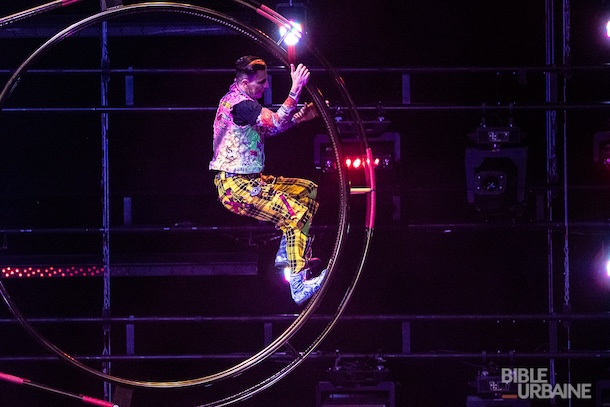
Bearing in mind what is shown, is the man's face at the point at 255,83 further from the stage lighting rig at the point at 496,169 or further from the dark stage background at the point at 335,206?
the stage lighting rig at the point at 496,169

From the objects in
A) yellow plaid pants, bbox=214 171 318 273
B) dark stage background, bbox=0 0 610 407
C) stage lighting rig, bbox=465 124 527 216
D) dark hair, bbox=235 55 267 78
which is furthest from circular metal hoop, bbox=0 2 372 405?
dark stage background, bbox=0 0 610 407

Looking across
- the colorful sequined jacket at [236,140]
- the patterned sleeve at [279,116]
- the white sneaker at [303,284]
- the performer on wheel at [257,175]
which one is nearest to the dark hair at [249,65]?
the performer on wheel at [257,175]

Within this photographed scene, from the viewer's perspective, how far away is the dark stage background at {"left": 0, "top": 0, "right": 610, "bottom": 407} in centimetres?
691

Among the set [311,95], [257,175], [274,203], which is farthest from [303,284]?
[311,95]

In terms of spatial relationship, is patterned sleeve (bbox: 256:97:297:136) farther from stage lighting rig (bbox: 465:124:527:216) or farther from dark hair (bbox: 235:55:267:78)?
stage lighting rig (bbox: 465:124:527:216)

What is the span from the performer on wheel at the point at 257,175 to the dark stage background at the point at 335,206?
4.44 feet

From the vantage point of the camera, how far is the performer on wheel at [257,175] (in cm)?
525

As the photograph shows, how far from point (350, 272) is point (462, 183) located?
3.73 ft

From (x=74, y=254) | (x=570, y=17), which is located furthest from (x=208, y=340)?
(x=570, y=17)

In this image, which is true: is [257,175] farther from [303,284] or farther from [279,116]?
[303,284]

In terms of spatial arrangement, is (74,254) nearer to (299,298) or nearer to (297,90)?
(299,298)

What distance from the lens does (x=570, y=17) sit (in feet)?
22.5

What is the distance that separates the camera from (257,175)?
5.45 m

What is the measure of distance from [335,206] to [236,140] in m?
1.70
